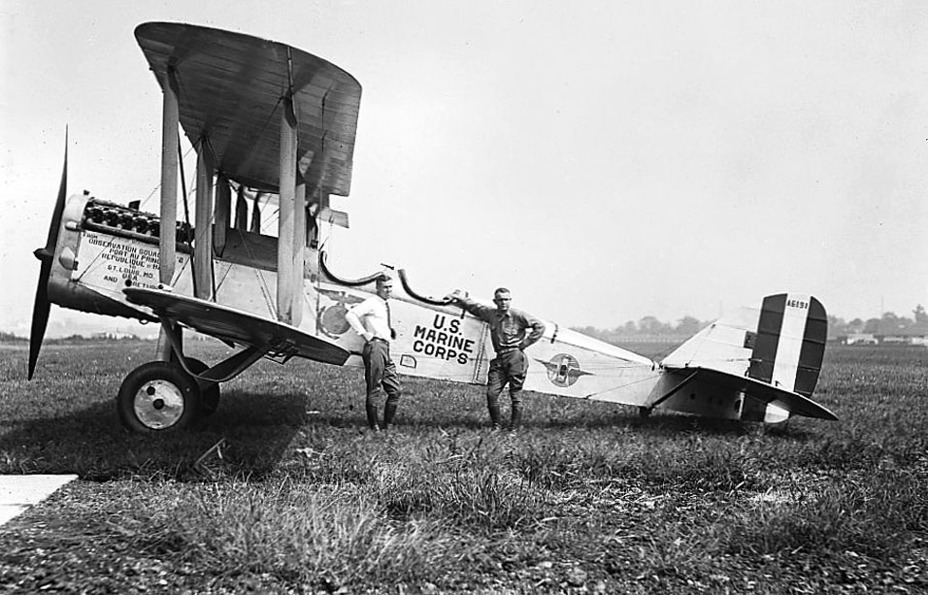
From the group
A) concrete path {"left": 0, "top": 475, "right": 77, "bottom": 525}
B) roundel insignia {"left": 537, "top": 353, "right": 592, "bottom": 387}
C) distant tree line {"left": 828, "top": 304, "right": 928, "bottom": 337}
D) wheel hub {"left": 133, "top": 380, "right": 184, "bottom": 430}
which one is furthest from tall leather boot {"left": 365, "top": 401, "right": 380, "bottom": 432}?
distant tree line {"left": 828, "top": 304, "right": 928, "bottom": 337}

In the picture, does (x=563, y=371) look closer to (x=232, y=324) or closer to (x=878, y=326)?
(x=232, y=324)

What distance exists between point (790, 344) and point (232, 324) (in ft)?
19.8

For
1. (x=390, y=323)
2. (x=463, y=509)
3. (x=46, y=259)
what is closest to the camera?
(x=463, y=509)

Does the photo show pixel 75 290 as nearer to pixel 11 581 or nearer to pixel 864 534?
pixel 11 581

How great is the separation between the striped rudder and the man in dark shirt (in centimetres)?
255

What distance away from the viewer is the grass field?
3309 mm

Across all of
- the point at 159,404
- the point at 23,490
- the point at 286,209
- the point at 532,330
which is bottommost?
the point at 23,490

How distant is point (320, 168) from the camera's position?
804 cm

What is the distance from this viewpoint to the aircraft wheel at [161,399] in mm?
6125

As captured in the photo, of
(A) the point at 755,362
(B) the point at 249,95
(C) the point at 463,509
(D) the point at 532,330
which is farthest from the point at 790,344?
(B) the point at 249,95

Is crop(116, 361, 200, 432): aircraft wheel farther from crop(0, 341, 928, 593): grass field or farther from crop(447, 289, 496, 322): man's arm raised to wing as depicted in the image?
crop(447, 289, 496, 322): man's arm raised to wing

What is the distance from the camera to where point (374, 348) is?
7227 mm

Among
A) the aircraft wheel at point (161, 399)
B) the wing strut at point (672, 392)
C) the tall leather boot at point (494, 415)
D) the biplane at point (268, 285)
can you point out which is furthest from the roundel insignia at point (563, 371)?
the aircraft wheel at point (161, 399)

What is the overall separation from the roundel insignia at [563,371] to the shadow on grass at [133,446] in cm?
280
